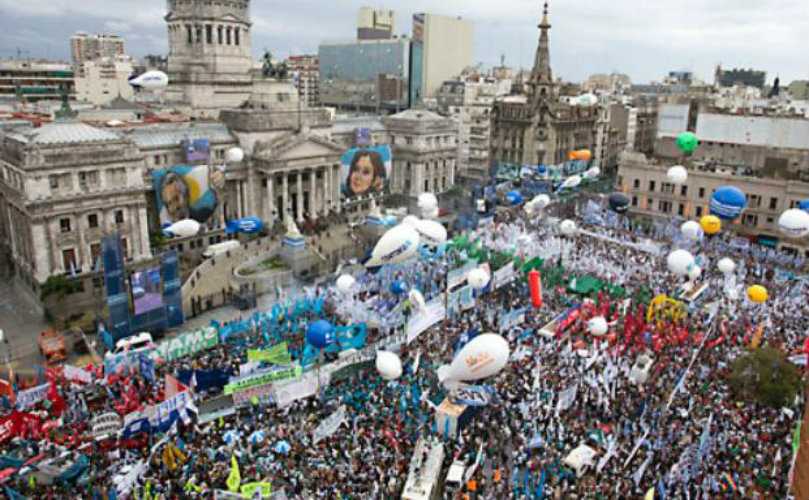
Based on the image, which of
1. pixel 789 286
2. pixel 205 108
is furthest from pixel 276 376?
pixel 205 108

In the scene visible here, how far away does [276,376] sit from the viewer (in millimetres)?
28359

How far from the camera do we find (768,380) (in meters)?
27.4

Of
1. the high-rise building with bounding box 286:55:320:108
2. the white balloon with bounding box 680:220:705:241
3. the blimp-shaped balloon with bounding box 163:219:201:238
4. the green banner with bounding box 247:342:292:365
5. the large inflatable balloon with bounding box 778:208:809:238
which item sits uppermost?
the high-rise building with bounding box 286:55:320:108

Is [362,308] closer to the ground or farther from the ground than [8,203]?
closer to the ground

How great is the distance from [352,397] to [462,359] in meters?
5.48

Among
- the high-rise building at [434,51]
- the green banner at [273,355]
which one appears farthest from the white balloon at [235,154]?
the high-rise building at [434,51]

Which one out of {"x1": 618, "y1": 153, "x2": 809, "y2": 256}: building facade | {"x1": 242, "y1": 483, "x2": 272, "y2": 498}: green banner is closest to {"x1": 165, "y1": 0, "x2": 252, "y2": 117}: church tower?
{"x1": 618, "y1": 153, "x2": 809, "y2": 256}: building facade

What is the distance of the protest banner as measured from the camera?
2502cm

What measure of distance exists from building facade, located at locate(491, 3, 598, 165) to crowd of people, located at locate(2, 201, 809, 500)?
43.4 metres

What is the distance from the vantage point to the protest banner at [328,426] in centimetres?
2502

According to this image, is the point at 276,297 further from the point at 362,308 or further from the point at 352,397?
the point at 352,397

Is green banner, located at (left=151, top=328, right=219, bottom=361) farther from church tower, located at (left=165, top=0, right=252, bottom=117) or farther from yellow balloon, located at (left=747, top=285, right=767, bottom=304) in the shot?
church tower, located at (left=165, top=0, right=252, bottom=117)

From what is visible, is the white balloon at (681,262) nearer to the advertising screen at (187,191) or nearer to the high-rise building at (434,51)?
the advertising screen at (187,191)

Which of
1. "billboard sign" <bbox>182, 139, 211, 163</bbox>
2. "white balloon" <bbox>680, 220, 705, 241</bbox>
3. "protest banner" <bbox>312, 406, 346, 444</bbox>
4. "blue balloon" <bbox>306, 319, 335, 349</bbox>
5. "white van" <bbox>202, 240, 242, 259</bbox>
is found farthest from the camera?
"billboard sign" <bbox>182, 139, 211, 163</bbox>
